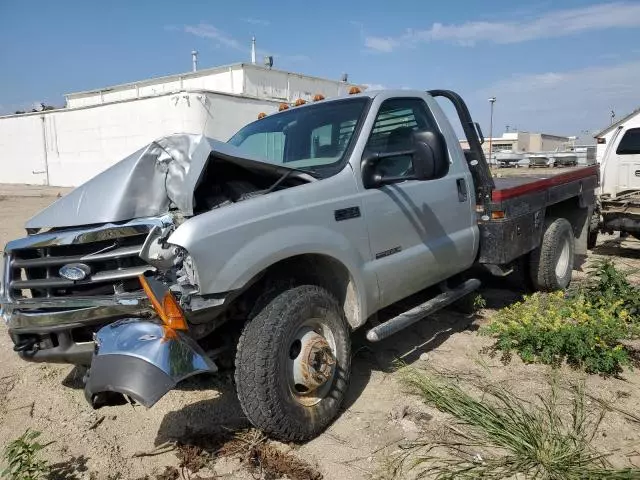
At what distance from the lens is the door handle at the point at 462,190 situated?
14.1 feet

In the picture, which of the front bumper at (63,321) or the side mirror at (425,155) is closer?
the front bumper at (63,321)

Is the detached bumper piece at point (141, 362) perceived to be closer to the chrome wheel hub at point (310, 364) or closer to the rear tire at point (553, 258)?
the chrome wheel hub at point (310, 364)

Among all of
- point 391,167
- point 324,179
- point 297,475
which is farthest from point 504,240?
point 297,475

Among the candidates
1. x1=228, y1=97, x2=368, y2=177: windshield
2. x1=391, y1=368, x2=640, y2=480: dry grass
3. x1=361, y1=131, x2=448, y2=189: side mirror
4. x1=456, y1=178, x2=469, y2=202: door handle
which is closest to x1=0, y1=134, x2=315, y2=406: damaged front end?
x1=228, y1=97, x2=368, y2=177: windshield

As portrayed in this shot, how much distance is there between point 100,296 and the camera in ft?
8.72

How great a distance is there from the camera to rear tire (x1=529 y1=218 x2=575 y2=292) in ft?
17.4

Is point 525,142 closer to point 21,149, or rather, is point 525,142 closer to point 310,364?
point 21,149

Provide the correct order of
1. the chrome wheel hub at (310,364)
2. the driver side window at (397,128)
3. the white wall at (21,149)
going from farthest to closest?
the white wall at (21,149) → the driver side window at (397,128) → the chrome wheel hub at (310,364)

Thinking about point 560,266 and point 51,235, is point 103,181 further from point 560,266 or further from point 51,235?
point 560,266

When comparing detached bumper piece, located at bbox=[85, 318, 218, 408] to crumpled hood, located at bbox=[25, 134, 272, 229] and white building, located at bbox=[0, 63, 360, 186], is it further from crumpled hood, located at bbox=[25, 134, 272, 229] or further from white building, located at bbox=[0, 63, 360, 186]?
white building, located at bbox=[0, 63, 360, 186]

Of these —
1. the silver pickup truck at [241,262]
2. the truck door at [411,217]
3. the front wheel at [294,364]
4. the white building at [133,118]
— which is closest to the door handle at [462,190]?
the truck door at [411,217]

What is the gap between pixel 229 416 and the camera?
10.7 ft

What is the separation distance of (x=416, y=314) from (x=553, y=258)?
7.80ft

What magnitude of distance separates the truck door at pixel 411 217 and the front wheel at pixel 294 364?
597 millimetres
